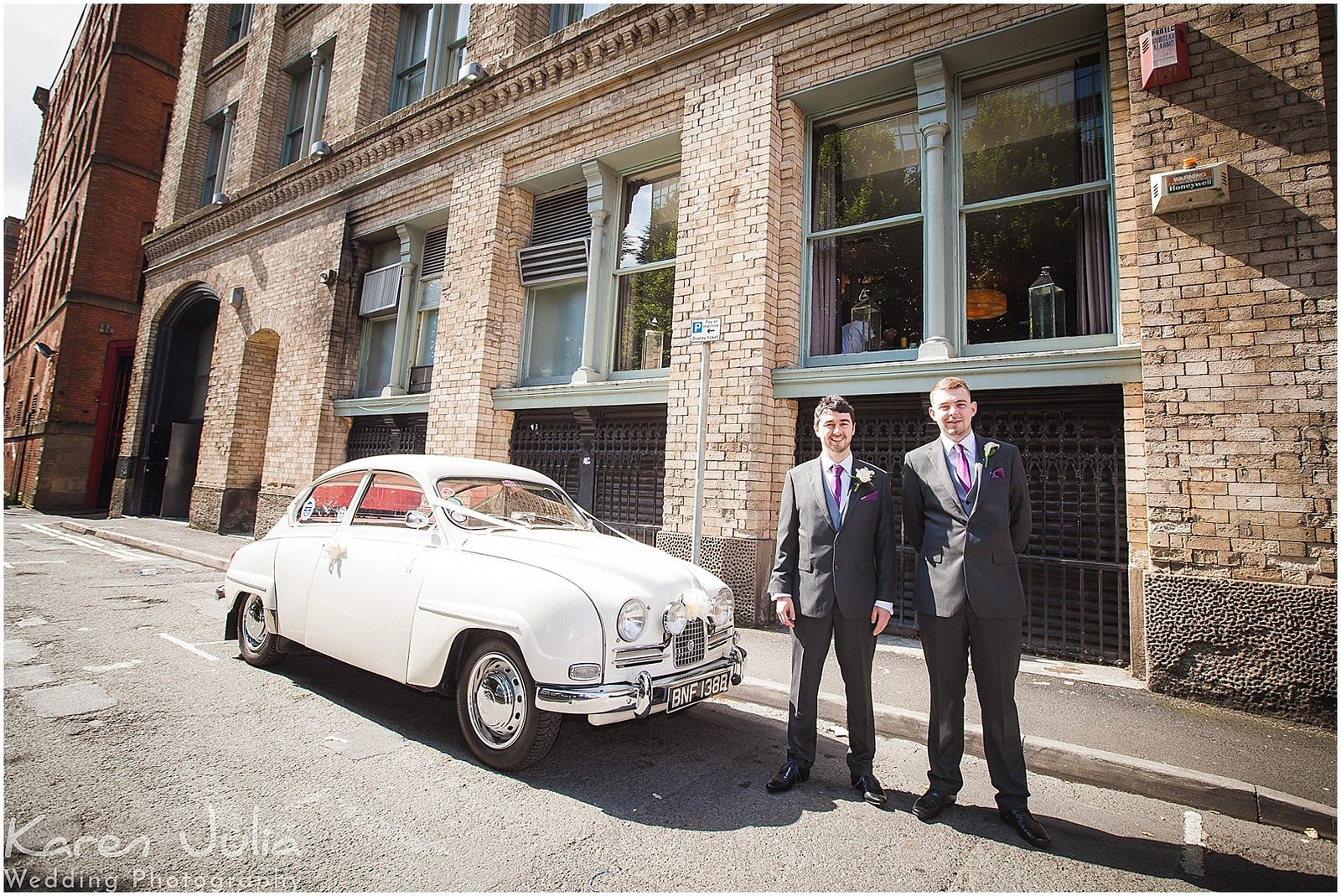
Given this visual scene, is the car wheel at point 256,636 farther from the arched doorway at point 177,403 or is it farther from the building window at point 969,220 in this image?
the arched doorway at point 177,403

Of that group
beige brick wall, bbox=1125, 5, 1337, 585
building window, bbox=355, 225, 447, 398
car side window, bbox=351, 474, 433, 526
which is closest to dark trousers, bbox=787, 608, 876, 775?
car side window, bbox=351, 474, 433, 526

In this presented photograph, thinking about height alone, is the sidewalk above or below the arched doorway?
below

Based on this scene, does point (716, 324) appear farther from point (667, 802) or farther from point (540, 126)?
point (540, 126)

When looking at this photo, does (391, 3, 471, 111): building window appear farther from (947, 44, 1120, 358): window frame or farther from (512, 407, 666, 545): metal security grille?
(947, 44, 1120, 358): window frame

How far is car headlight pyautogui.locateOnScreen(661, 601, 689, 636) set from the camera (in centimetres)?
329

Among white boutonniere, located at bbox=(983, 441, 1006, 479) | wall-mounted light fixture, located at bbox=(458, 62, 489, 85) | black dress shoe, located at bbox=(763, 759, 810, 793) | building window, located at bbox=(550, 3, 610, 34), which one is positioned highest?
building window, located at bbox=(550, 3, 610, 34)

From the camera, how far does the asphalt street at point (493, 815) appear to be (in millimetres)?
2391

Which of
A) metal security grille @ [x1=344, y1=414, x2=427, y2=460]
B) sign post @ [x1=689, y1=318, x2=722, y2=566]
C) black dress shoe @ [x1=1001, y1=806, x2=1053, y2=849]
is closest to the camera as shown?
black dress shoe @ [x1=1001, y1=806, x2=1053, y2=849]

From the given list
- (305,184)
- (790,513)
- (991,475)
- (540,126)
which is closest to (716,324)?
(790,513)

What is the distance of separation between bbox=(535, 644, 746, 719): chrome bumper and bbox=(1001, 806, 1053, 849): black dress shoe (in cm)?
163

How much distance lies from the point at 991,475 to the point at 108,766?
467cm

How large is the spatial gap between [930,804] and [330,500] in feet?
14.6

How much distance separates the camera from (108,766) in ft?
10.2

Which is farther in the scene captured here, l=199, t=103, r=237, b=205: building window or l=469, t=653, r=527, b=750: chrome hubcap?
l=199, t=103, r=237, b=205: building window
